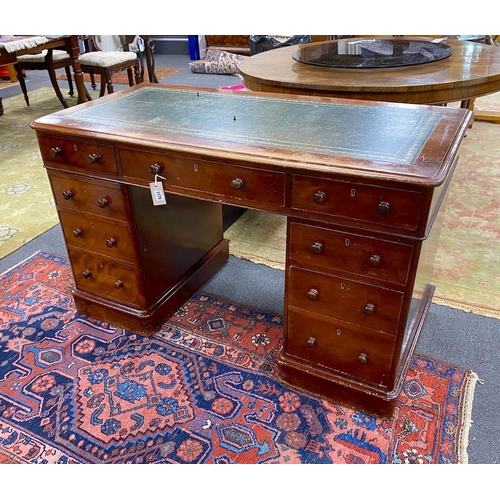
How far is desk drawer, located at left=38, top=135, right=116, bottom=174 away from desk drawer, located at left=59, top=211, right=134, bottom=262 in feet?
0.72

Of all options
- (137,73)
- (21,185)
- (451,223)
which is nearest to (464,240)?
(451,223)

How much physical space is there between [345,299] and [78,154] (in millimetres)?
1044

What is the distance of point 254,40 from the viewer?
5.63 m

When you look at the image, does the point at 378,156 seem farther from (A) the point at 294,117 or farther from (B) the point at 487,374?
(B) the point at 487,374

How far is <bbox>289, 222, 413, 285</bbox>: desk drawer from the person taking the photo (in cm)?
128

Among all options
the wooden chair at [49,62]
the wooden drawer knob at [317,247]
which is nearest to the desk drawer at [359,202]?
the wooden drawer knob at [317,247]

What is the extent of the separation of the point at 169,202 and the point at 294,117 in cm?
62

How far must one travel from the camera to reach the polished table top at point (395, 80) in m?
2.05

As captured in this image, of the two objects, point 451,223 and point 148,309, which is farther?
point 451,223

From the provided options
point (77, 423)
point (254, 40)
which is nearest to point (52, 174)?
point (77, 423)

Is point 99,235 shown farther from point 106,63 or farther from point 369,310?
point 106,63

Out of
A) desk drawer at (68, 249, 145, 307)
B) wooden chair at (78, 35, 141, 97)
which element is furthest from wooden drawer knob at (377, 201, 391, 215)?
wooden chair at (78, 35, 141, 97)

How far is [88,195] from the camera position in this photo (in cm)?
175

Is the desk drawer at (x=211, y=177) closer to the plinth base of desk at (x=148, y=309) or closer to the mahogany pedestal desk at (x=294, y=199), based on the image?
the mahogany pedestal desk at (x=294, y=199)
